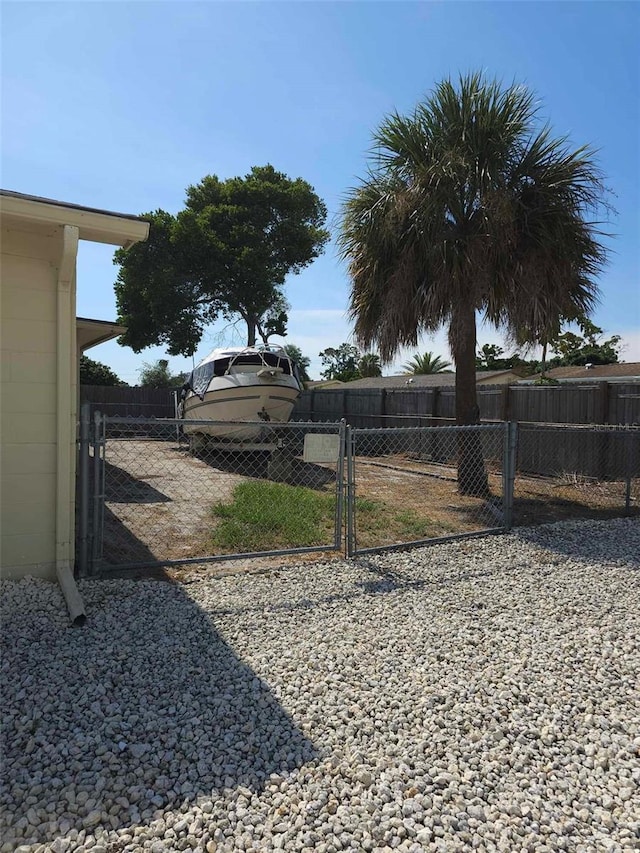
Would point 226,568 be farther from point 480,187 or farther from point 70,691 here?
point 480,187

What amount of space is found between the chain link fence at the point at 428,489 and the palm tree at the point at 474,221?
6.51 ft

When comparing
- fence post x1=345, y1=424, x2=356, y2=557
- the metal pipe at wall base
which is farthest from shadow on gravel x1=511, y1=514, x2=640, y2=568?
the metal pipe at wall base

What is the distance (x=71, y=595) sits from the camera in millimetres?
4176

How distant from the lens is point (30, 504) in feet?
14.9

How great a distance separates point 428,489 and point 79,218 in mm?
7719

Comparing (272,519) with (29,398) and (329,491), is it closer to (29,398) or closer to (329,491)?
(329,491)

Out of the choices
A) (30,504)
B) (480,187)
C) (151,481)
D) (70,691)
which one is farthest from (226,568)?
(480,187)

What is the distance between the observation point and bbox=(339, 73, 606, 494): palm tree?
8.34 metres

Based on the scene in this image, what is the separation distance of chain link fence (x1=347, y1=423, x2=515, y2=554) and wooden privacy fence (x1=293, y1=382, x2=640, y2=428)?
0.72m

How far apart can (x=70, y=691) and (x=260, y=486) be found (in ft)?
20.1

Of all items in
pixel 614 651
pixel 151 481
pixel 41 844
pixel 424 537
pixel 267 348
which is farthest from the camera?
pixel 267 348

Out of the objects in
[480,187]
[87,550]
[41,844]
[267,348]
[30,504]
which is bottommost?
[41,844]

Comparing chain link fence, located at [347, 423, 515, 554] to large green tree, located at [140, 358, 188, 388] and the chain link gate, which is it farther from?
large green tree, located at [140, 358, 188, 388]

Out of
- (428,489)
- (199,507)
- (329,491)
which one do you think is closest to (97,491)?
(199,507)
